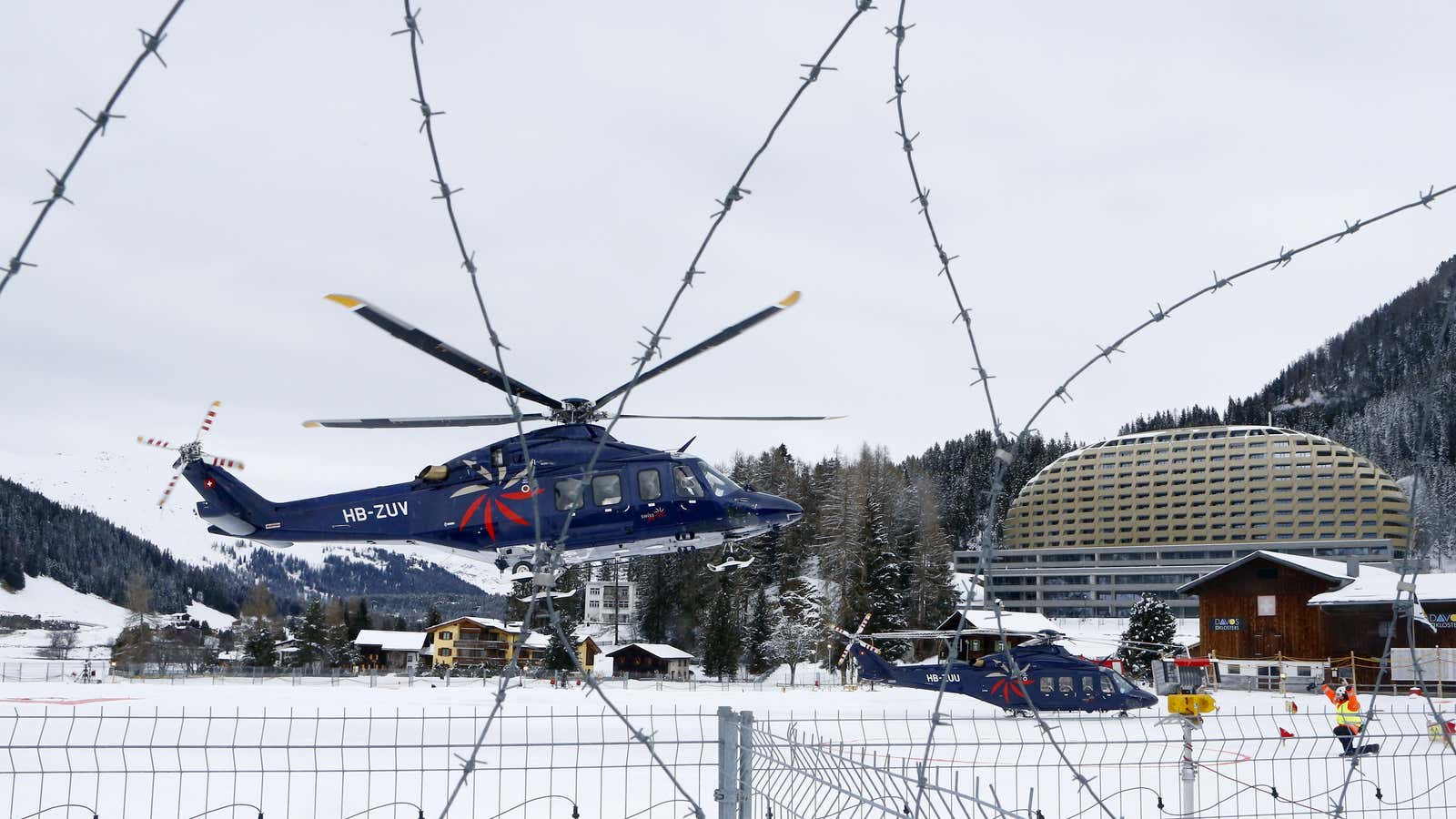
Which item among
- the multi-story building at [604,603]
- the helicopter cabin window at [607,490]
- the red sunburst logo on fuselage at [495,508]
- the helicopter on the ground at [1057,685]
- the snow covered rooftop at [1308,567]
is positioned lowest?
the multi-story building at [604,603]

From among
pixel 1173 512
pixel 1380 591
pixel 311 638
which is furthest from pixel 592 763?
pixel 1173 512

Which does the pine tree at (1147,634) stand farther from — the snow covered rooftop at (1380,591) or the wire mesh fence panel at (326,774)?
the wire mesh fence panel at (326,774)

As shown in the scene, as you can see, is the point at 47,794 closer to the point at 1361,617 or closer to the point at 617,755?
the point at 617,755

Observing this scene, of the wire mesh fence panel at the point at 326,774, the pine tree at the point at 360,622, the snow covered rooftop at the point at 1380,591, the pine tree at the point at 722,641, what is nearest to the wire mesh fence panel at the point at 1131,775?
the wire mesh fence panel at the point at 326,774

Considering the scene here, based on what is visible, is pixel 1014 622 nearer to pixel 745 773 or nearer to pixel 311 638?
pixel 311 638

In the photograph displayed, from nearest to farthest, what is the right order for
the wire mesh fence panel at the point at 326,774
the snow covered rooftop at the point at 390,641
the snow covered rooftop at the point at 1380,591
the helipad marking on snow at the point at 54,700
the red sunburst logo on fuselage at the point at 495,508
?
the wire mesh fence panel at the point at 326,774, the red sunburst logo on fuselage at the point at 495,508, the helipad marking on snow at the point at 54,700, the snow covered rooftop at the point at 1380,591, the snow covered rooftop at the point at 390,641

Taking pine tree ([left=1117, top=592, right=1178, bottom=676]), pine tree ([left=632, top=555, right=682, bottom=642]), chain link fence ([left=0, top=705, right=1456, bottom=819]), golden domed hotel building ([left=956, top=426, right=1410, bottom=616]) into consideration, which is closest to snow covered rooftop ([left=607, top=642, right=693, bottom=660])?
pine tree ([left=632, top=555, right=682, bottom=642])

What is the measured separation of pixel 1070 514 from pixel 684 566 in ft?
215

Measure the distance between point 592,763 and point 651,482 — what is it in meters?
4.48

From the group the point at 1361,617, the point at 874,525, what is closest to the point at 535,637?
the point at 874,525

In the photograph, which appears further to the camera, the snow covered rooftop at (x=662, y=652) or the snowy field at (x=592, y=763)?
the snow covered rooftop at (x=662, y=652)

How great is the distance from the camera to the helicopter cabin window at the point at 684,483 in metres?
12.3

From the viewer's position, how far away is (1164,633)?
51.1 m

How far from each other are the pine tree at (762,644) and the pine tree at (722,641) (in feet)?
3.74
